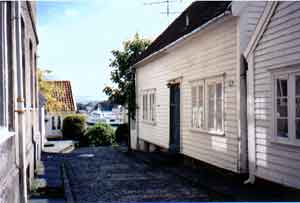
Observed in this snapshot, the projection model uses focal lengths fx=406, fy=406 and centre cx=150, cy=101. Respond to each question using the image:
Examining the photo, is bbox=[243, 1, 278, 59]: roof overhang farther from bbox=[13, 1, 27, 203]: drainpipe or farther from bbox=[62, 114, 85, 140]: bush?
bbox=[62, 114, 85, 140]: bush

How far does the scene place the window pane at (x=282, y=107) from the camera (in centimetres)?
789

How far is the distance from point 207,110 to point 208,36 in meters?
2.10

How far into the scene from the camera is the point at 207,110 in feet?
38.3

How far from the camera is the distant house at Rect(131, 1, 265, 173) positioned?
970cm

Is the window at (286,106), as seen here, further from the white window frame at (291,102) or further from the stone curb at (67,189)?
the stone curb at (67,189)

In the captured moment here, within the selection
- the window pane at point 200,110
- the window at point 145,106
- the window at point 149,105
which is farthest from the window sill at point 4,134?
the window at point 145,106

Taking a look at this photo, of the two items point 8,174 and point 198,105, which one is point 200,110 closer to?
point 198,105

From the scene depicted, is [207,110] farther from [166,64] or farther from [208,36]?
[166,64]

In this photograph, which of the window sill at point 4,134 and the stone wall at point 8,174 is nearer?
the stone wall at point 8,174

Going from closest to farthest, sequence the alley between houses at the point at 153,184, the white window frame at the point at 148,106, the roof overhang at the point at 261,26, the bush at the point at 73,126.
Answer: the roof overhang at the point at 261,26 → the alley between houses at the point at 153,184 → the white window frame at the point at 148,106 → the bush at the point at 73,126

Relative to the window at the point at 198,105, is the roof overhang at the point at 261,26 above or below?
above

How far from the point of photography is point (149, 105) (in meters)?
18.8

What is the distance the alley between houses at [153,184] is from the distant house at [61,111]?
21739mm

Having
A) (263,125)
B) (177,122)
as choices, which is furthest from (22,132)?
(177,122)
